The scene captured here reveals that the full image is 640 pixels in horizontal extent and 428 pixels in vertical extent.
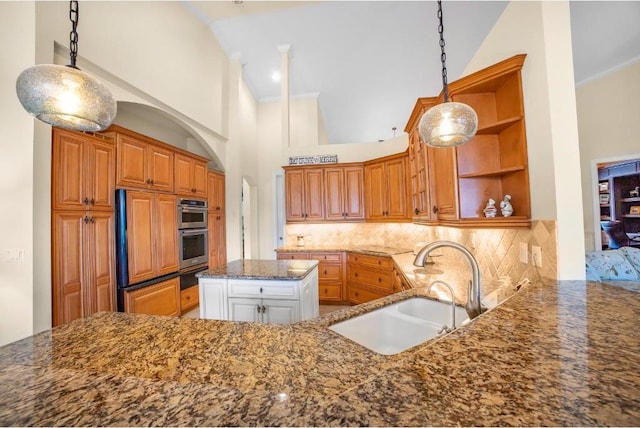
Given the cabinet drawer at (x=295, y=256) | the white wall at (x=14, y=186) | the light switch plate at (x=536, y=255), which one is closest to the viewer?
the light switch plate at (x=536, y=255)

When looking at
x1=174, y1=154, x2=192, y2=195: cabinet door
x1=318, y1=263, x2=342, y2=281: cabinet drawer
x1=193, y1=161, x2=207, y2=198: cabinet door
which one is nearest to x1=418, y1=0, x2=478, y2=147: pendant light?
x1=318, y1=263, x2=342, y2=281: cabinet drawer

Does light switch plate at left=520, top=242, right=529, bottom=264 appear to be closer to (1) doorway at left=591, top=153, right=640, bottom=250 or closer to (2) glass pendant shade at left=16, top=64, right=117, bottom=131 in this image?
(2) glass pendant shade at left=16, top=64, right=117, bottom=131

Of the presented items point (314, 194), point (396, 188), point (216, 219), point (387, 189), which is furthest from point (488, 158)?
point (216, 219)

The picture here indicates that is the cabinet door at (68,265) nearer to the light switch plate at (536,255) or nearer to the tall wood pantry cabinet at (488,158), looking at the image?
the tall wood pantry cabinet at (488,158)

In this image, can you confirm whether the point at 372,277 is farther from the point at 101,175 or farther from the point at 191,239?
the point at 101,175

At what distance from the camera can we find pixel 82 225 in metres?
2.19

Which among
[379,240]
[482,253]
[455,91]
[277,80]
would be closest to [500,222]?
[482,253]

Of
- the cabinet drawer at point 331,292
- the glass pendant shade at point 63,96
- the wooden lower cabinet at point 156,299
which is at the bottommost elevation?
the cabinet drawer at point 331,292

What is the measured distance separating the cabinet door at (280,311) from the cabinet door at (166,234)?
174 centimetres

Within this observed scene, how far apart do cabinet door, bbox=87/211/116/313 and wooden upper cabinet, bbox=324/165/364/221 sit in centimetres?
289

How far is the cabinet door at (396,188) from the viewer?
3551 millimetres

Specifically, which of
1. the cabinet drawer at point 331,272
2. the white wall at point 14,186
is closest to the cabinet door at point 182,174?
the white wall at point 14,186

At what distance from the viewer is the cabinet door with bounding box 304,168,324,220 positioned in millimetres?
4211

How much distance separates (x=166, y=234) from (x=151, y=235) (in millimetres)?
209
